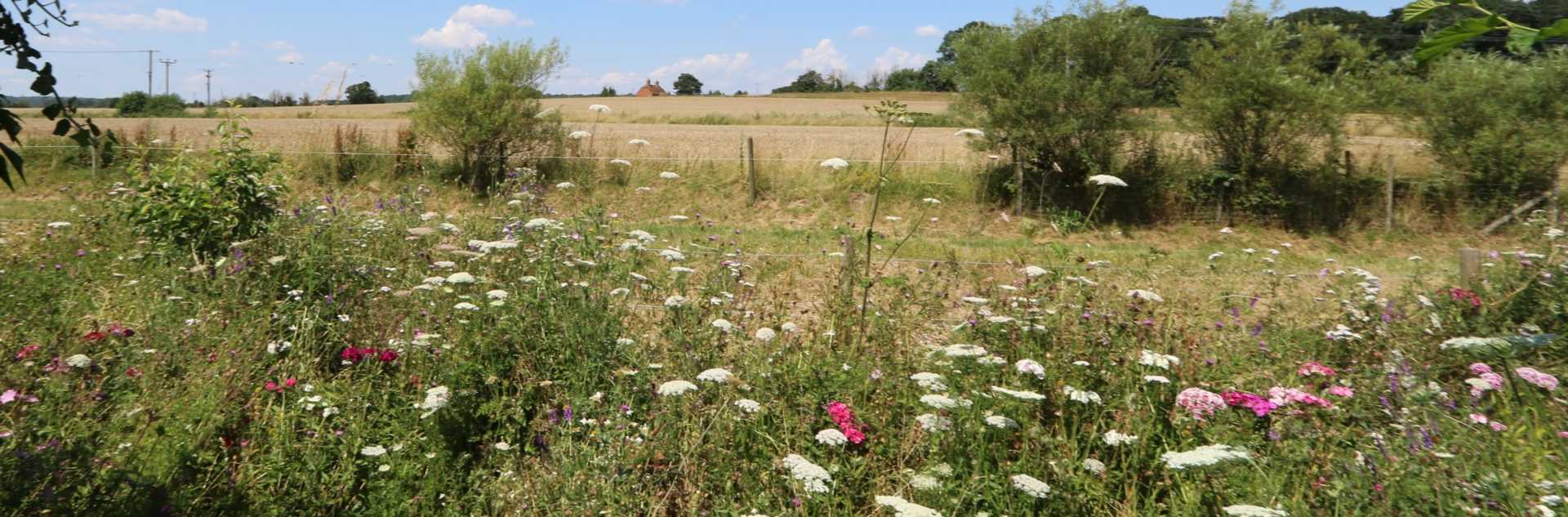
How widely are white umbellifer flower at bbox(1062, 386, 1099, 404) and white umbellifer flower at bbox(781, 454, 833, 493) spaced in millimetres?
964

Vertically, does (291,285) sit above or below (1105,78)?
below

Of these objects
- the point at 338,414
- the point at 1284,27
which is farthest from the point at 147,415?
the point at 1284,27

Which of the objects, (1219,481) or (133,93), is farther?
(133,93)

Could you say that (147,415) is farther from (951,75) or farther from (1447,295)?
(951,75)

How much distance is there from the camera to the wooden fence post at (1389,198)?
55.1ft

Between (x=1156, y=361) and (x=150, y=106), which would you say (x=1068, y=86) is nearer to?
(x=1156, y=361)

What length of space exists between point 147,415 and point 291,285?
1.63m

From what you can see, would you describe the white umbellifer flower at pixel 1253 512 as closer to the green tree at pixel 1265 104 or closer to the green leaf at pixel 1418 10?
the green leaf at pixel 1418 10

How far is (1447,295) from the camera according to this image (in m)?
5.13

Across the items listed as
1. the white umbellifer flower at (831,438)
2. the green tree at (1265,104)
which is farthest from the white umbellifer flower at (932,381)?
the green tree at (1265,104)

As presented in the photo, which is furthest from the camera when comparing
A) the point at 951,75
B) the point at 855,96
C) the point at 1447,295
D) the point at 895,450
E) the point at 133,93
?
the point at 855,96

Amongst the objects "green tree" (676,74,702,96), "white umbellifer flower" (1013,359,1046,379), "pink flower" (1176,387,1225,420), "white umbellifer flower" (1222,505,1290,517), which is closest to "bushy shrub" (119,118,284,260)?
"white umbellifer flower" (1013,359,1046,379)

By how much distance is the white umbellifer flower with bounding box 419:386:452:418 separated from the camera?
4062 mm

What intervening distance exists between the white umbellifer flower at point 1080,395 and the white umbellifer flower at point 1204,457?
502 mm
